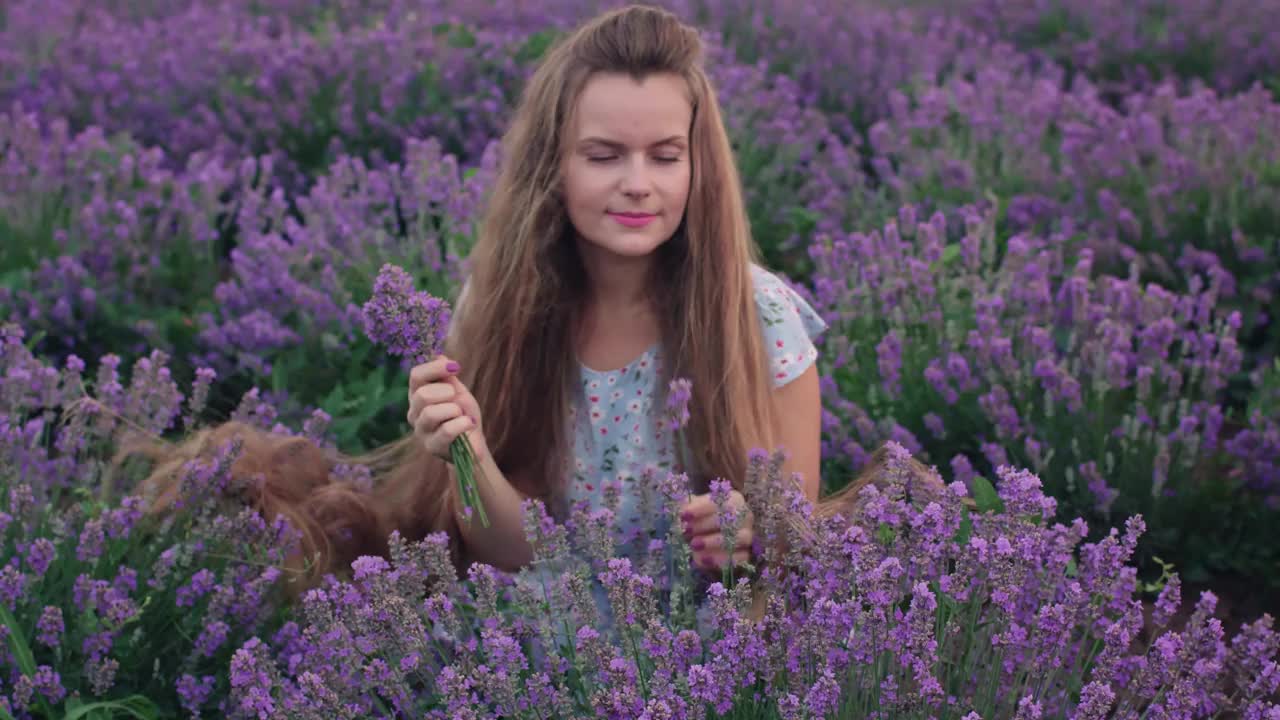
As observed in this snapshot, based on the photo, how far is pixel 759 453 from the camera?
1983 millimetres

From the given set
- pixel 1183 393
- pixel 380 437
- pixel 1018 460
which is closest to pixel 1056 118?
pixel 1183 393

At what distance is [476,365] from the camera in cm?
255

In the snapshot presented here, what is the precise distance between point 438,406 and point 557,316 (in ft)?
1.86

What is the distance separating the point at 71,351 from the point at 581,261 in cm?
169

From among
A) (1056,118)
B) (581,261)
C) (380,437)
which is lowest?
(380,437)

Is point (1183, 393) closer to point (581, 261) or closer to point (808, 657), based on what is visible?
point (581, 261)

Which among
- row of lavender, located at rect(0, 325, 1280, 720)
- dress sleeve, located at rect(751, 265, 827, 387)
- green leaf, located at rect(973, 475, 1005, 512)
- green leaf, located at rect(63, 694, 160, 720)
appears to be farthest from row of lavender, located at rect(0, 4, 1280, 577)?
green leaf, located at rect(63, 694, 160, 720)

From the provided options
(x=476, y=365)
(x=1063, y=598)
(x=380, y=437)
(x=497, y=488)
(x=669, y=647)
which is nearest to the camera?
(x=669, y=647)

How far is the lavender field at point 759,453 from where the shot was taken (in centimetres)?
175

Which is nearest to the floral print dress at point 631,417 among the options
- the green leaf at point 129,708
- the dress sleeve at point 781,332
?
the dress sleeve at point 781,332

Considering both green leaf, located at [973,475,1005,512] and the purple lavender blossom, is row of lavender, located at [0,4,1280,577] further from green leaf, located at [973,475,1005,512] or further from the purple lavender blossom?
the purple lavender blossom

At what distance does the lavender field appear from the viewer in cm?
175

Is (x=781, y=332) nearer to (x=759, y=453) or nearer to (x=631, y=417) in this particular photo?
(x=631, y=417)

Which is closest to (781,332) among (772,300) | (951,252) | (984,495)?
(772,300)
